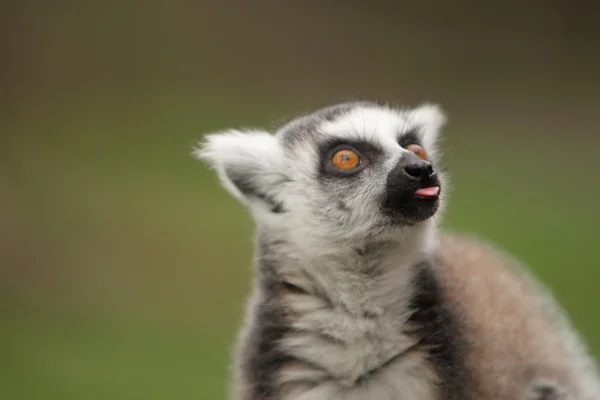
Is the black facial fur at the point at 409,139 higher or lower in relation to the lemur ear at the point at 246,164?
lower

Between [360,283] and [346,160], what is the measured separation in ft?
1.23

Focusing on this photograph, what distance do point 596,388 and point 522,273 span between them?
522mm

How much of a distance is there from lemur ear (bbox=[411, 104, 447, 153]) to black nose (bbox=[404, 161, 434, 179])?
442mm

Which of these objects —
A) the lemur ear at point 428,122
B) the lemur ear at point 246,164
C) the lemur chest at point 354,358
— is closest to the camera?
the lemur chest at point 354,358

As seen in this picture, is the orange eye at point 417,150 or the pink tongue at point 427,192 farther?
the orange eye at point 417,150

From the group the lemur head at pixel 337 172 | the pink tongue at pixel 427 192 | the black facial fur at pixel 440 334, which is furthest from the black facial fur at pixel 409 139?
the black facial fur at pixel 440 334

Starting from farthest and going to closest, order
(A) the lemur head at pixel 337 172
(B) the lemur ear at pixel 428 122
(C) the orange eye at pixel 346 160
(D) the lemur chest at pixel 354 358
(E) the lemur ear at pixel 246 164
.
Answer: (B) the lemur ear at pixel 428 122 → (E) the lemur ear at pixel 246 164 → (C) the orange eye at pixel 346 160 → (A) the lemur head at pixel 337 172 → (D) the lemur chest at pixel 354 358

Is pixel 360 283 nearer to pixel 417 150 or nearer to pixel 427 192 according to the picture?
pixel 427 192

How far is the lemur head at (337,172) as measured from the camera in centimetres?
260

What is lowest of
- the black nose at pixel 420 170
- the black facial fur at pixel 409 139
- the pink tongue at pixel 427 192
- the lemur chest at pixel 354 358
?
the lemur chest at pixel 354 358

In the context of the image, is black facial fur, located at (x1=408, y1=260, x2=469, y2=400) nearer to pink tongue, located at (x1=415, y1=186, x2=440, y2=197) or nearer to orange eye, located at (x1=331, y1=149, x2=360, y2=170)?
pink tongue, located at (x1=415, y1=186, x2=440, y2=197)

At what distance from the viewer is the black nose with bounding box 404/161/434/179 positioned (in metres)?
2.53

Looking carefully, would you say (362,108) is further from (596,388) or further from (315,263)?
(596,388)

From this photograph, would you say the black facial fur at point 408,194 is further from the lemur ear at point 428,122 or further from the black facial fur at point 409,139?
the lemur ear at point 428,122
